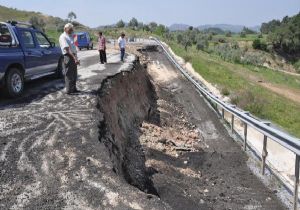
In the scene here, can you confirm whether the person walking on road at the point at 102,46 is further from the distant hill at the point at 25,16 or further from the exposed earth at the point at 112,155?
the distant hill at the point at 25,16

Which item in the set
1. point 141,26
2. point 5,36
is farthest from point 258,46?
point 5,36

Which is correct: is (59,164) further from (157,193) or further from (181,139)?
(181,139)

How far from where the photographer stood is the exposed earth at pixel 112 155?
6.08 m

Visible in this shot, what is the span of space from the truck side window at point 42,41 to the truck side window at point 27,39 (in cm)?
51

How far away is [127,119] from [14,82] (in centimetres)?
378

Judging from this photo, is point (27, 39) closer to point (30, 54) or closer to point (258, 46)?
point (30, 54)

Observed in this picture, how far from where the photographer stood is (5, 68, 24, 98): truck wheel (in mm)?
11772

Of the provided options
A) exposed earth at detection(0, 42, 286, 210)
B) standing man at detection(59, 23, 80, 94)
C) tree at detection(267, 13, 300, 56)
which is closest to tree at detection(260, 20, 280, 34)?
tree at detection(267, 13, 300, 56)

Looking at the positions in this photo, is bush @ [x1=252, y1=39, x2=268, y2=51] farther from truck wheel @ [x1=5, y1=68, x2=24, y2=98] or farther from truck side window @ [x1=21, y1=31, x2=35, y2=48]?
truck wheel @ [x1=5, y1=68, x2=24, y2=98]

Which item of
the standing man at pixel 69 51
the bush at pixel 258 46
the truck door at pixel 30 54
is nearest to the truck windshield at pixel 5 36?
the truck door at pixel 30 54

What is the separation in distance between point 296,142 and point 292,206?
1356mm

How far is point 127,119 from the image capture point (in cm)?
1417

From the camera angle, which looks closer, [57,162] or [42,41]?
[57,162]

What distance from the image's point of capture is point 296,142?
7609mm
